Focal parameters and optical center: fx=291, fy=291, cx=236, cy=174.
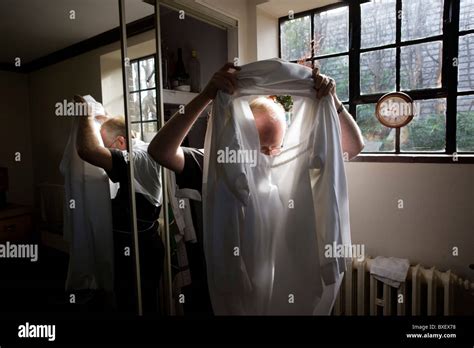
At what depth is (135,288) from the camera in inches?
46.5

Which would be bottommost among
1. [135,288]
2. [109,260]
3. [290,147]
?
[135,288]

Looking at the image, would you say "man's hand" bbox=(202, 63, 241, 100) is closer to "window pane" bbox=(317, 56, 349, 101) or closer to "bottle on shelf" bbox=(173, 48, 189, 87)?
"bottle on shelf" bbox=(173, 48, 189, 87)

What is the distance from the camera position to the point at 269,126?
36.9 inches

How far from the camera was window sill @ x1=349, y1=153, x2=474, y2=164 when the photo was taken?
1.37m

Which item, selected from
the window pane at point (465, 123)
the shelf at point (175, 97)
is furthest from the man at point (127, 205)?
the window pane at point (465, 123)

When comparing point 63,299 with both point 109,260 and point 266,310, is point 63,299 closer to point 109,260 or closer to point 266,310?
point 109,260

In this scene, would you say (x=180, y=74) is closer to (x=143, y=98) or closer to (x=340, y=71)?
(x=143, y=98)

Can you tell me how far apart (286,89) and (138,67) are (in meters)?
0.62

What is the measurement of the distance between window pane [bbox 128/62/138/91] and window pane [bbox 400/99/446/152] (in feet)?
4.51

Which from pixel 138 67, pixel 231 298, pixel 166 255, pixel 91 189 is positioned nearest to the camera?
pixel 231 298

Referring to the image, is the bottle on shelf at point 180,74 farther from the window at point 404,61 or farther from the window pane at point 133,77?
the window at point 404,61

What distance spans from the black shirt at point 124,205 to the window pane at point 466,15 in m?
1.69

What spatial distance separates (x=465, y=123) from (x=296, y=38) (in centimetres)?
106

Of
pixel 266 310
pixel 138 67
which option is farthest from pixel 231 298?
pixel 138 67
